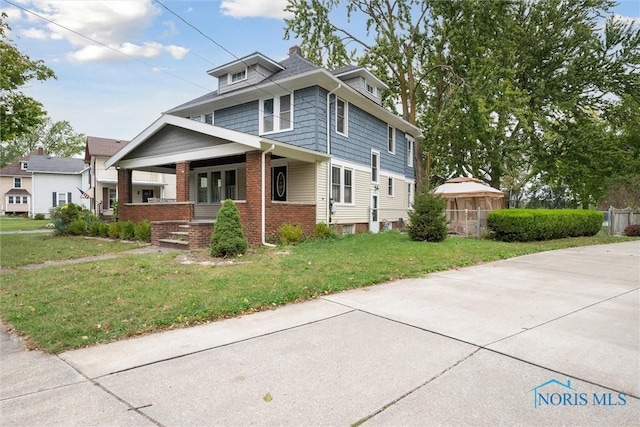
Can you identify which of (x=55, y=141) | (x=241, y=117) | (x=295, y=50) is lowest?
(x=241, y=117)

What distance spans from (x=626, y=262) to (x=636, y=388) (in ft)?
26.7

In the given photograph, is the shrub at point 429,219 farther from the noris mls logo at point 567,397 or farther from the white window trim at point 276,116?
the noris mls logo at point 567,397

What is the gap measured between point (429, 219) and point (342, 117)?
567 cm

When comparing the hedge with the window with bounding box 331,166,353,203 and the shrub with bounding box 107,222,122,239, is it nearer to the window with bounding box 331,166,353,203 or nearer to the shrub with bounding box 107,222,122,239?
the window with bounding box 331,166,353,203

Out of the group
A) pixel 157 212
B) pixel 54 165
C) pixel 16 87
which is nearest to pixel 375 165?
pixel 157 212

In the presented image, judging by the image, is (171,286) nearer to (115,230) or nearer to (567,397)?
(567,397)

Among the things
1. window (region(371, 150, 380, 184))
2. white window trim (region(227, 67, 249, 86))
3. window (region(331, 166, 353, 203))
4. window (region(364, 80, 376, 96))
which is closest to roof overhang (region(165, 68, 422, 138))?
white window trim (region(227, 67, 249, 86))

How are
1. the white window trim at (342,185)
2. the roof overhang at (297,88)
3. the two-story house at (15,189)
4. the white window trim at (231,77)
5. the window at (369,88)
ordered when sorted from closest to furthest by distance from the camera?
the roof overhang at (297,88) < the white window trim at (342,185) < the white window trim at (231,77) < the window at (369,88) < the two-story house at (15,189)

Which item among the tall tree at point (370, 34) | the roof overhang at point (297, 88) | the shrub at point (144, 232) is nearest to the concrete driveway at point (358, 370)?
the shrub at point (144, 232)

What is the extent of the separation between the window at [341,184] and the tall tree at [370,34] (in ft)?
31.7

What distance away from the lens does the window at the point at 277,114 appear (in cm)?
1422

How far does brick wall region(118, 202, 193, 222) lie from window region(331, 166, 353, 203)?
17.6ft

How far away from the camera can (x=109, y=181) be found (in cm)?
2967

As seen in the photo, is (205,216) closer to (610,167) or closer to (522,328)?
(522,328)
